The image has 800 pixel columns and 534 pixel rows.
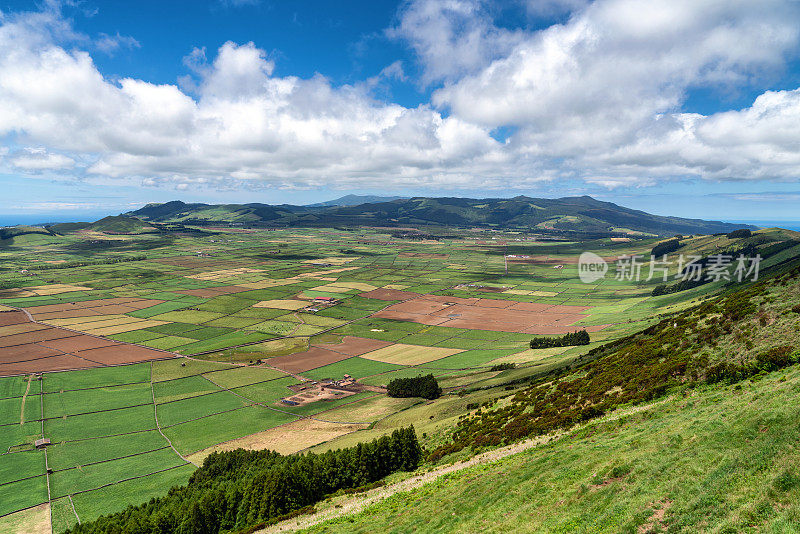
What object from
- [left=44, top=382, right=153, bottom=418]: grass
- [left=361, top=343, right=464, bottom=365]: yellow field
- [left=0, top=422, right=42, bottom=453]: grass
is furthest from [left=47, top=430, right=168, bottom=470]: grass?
[left=361, top=343, right=464, bottom=365]: yellow field

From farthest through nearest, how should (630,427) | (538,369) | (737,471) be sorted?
(538,369) → (630,427) → (737,471)

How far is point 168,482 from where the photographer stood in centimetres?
5969

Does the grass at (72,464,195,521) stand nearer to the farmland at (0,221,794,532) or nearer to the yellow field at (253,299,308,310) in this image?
the farmland at (0,221,794,532)

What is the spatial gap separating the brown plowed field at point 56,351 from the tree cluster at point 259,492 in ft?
246

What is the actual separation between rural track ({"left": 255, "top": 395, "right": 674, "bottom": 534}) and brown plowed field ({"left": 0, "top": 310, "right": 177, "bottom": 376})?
93.2 m

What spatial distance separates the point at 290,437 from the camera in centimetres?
7338

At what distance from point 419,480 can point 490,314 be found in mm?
126490

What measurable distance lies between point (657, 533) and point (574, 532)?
4.30 m

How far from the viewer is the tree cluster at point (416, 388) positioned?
282ft

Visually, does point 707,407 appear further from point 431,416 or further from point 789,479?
point 431,416

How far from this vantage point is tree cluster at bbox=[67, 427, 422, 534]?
44.1 metres

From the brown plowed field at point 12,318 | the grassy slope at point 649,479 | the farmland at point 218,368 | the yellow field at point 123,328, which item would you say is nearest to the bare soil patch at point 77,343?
the farmland at point 218,368

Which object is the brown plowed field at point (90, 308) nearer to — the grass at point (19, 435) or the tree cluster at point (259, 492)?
the grass at point (19, 435)

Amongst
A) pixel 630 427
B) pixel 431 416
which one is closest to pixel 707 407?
pixel 630 427
